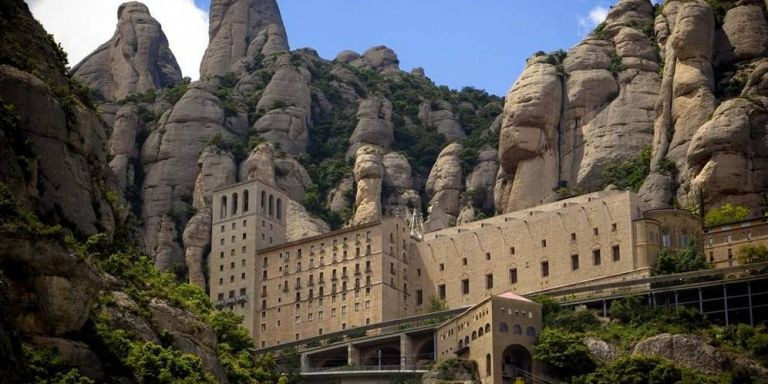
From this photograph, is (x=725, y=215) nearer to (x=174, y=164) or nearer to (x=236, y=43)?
(x=174, y=164)

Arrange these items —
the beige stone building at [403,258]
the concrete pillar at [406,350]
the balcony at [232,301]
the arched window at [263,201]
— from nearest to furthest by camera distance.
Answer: the concrete pillar at [406,350], the beige stone building at [403,258], the balcony at [232,301], the arched window at [263,201]

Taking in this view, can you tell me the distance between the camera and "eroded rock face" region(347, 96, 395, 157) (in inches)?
6348

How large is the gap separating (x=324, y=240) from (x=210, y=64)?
71521mm

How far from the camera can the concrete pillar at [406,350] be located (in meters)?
112

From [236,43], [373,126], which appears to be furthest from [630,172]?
[236,43]

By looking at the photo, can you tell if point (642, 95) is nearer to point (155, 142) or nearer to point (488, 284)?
point (488, 284)

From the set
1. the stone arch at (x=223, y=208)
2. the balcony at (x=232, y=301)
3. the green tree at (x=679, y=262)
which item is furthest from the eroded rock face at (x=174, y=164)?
the green tree at (x=679, y=262)

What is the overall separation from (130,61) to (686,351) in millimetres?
101155

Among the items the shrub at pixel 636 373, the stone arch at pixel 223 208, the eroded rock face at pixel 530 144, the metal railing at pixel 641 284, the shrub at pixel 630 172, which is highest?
the eroded rock face at pixel 530 144

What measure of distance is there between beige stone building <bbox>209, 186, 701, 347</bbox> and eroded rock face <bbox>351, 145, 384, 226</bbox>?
31.7ft

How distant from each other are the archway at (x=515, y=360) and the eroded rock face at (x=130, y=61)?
86.1 m

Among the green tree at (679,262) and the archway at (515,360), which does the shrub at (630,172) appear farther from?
the archway at (515,360)

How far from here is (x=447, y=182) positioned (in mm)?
149750

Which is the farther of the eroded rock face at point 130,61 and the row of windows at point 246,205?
the eroded rock face at point 130,61
